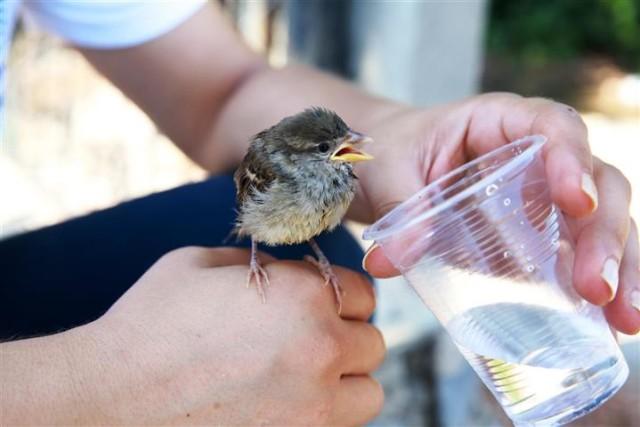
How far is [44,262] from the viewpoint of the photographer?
63.5 inches

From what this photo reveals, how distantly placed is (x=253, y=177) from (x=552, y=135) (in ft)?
1.86

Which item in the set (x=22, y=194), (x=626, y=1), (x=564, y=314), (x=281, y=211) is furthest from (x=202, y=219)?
(x=626, y=1)

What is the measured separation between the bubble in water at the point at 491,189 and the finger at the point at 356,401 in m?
0.42

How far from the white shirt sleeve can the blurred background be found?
424mm

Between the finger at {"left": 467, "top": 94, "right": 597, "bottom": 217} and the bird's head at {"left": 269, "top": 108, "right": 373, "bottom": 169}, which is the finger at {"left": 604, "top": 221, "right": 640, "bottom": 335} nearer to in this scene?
the finger at {"left": 467, "top": 94, "right": 597, "bottom": 217}

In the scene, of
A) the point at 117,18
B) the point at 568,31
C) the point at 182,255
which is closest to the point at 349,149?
the point at 182,255

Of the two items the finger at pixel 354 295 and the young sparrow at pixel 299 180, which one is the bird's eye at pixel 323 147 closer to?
the young sparrow at pixel 299 180

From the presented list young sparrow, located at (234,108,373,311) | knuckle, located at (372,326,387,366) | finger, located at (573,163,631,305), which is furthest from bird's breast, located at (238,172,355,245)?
finger, located at (573,163,631,305)

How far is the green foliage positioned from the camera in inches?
287

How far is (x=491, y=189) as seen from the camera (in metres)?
1.09

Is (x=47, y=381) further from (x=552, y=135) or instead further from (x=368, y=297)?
(x=552, y=135)

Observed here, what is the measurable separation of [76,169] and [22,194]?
0.37m

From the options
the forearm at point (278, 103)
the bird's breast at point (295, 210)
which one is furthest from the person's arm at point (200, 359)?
the forearm at point (278, 103)

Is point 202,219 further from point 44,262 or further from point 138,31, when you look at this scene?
point 138,31
